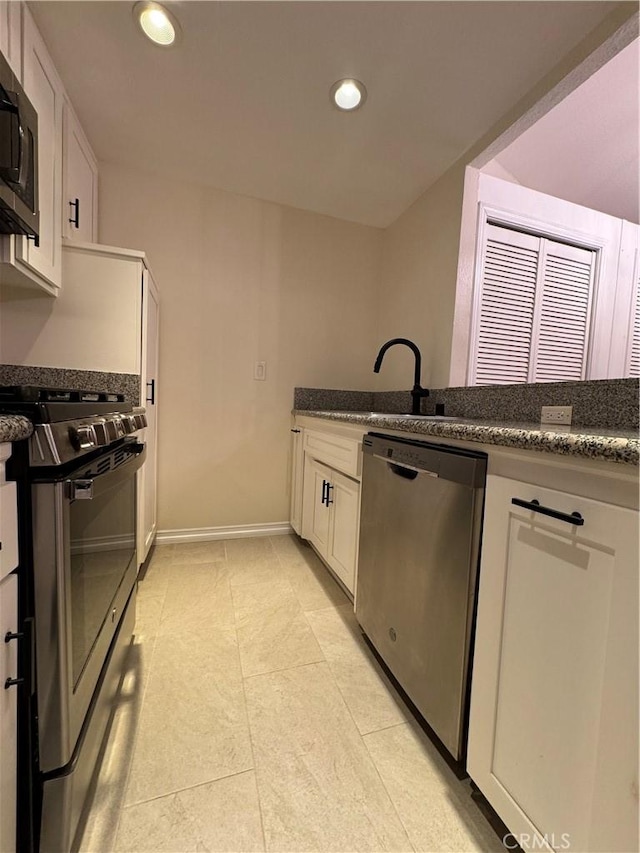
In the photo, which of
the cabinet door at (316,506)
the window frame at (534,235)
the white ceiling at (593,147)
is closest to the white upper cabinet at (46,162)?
the cabinet door at (316,506)

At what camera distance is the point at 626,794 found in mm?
498

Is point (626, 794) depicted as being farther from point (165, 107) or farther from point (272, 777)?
point (165, 107)

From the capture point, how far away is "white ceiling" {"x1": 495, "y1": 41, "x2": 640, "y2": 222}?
1657 millimetres

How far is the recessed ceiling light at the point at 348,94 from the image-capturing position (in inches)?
54.9

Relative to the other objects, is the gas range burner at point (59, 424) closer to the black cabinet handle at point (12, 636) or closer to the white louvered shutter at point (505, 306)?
the black cabinet handle at point (12, 636)

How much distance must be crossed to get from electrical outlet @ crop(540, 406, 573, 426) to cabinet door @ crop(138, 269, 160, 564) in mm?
1668

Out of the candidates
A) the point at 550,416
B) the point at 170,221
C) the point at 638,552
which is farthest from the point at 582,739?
the point at 170,221

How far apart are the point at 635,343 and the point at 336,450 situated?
181 cm

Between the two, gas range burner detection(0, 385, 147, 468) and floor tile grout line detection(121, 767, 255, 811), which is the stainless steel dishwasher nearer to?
floor tile grout line detection(121, 767, 255, 811)

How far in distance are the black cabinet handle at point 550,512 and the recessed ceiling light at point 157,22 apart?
6.16 feet

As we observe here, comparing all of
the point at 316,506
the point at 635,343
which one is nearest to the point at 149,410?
the point at 316,506

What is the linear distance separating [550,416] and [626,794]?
978 mm

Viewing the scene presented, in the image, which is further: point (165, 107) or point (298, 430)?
point (298, 430)

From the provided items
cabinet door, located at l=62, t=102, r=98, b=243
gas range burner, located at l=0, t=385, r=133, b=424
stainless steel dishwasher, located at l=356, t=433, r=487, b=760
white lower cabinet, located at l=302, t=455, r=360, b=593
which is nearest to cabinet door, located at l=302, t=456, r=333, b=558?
white lower cabinet, located at l=302, t=455, r=360, b=593
